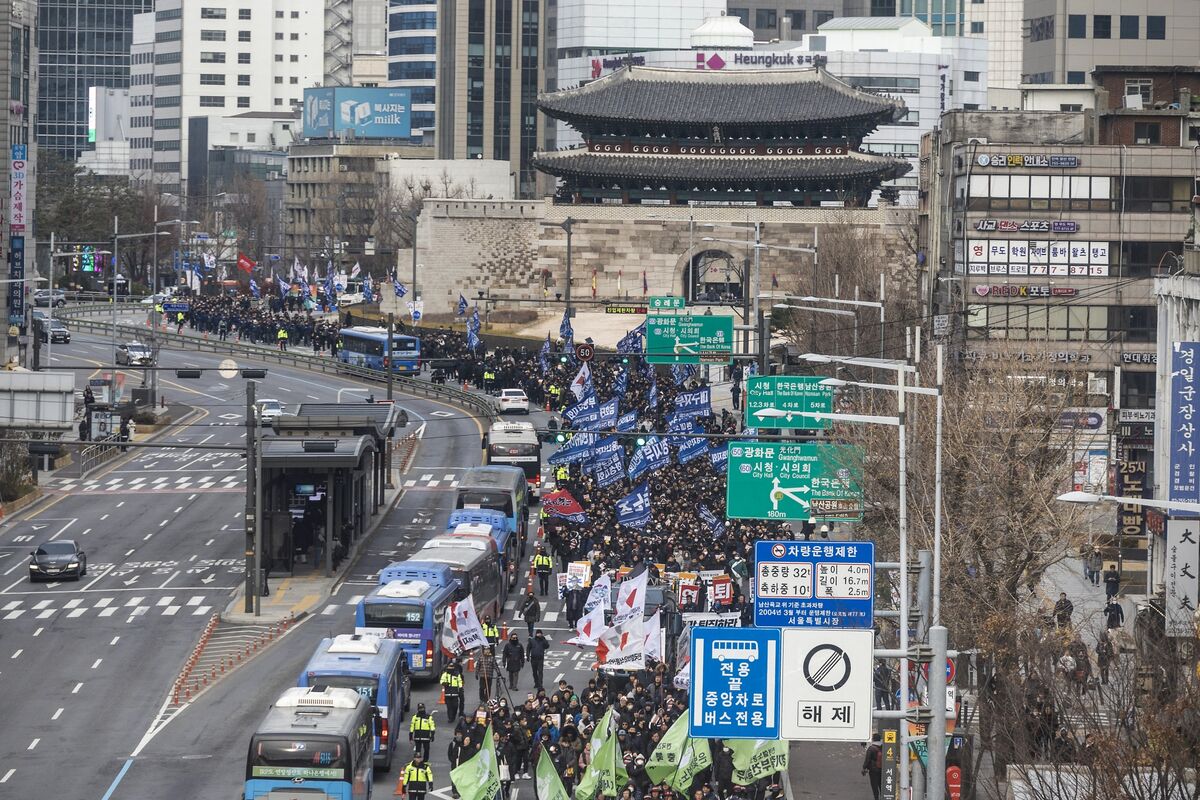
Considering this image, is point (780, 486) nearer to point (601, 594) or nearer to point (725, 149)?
point (601, 594)

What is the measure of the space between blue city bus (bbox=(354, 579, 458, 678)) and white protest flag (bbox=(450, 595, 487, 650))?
3.26 metres

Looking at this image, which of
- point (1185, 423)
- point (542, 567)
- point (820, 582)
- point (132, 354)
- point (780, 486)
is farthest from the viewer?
point (132, 354)

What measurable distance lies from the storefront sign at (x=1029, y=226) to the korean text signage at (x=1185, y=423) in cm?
2641

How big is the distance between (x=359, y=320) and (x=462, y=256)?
11.7m

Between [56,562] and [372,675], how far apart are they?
76.3 feet

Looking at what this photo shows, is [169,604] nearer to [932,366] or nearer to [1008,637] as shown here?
[932,366]

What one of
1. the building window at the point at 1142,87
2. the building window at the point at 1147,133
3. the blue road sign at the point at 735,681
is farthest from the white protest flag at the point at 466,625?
the building window at the point at 1142,87

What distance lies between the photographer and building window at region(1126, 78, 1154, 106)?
78.0m

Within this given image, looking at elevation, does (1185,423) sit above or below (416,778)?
above

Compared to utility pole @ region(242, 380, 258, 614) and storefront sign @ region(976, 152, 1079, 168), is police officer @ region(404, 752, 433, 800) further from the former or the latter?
storefront sign @ region(976, 152, 1079, 168)

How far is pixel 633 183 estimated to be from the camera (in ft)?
456

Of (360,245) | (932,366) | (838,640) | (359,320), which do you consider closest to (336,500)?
(932,366)

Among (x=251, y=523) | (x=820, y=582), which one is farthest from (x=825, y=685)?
(x=251, y=523)

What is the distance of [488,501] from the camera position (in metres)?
63.5
